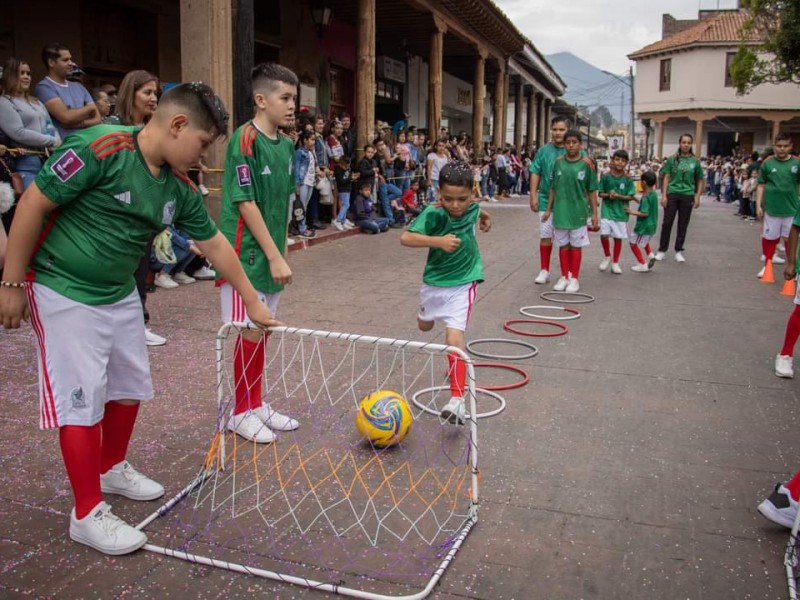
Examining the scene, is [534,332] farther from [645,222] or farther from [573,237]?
[645,222]

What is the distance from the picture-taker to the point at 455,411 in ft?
14.9

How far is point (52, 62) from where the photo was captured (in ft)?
23.3

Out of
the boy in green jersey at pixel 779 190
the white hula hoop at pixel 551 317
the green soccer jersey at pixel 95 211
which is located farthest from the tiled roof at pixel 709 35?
the green soccer jersey at pixel 95 211

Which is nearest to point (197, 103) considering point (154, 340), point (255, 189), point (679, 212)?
point (255, 189)

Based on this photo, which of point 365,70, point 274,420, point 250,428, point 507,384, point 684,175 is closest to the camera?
point 250,428

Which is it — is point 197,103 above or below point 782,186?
above

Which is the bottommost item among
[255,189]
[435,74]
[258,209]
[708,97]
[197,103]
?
[258,209]

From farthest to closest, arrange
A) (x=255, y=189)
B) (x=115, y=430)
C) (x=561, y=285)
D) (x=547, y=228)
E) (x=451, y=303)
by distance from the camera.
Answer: (x=547, y=228), (x=561, y=285), (x=451, y=303), (x=255, y=189), (x=115, y=430)

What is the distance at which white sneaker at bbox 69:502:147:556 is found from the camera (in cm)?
308

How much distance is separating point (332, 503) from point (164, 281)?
5718 mm

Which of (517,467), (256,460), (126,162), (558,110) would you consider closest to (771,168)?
(517,467)

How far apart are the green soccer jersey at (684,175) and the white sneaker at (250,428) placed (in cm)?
898

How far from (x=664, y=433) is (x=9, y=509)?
3.60m

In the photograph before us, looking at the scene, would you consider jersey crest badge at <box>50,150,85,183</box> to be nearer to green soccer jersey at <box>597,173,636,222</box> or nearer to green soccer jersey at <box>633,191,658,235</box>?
green soccer jersey at <box>597,173,636,222</box>
